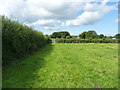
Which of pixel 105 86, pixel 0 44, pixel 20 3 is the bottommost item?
pixel 105 86

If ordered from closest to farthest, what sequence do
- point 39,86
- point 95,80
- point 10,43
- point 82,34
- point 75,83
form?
point 39,86
point 75,83
point 95,80
point 10,43
point 82,34

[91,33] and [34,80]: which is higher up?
[91,33]

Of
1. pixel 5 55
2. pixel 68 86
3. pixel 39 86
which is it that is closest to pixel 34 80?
pixel 39 86

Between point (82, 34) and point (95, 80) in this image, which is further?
point (82, 34)

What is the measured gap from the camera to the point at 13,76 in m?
3.64

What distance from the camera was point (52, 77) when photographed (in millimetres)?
3668

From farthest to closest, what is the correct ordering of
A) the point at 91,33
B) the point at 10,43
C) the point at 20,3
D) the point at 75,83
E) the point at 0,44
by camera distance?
the point at 91,33 < the point at 20,3 < the point at 10,43 < the point at 0,44 < the point at 75,83

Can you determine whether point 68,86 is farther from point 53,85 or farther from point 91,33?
point 91,33

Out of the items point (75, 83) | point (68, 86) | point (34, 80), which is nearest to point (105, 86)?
point (75, 83)

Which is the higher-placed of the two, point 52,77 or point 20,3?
point 20,3

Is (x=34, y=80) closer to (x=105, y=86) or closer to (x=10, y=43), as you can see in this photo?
(x=105, y=86)

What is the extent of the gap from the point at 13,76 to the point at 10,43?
178 centimetres

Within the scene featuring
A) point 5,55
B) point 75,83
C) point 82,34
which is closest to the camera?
point 75,83

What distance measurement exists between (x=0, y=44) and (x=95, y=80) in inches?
134
